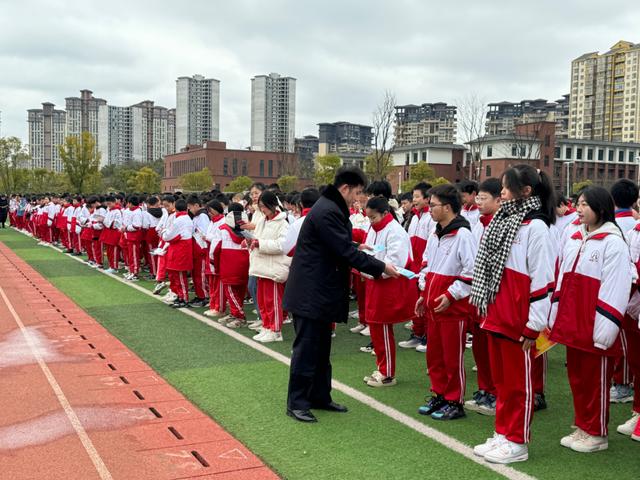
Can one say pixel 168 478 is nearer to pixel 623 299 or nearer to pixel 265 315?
pixel 623 299

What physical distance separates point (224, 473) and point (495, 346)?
216 cm

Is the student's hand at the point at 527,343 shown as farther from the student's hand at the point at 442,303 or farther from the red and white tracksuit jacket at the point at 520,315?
the student's hand at the point at 442,303

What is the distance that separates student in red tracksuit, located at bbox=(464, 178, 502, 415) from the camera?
554cm

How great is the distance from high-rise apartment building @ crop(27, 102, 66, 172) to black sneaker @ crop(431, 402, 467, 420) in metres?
145

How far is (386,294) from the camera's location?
6285mm

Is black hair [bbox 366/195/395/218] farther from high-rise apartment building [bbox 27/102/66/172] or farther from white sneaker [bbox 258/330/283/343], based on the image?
high-rise apartment building [bbox 27/102/66/172]

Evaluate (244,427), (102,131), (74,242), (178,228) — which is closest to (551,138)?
(74,242)

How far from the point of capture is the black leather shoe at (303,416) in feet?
17.8

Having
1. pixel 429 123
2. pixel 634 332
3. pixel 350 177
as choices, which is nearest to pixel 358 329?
pixel 350 177

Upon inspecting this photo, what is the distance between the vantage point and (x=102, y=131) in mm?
138000

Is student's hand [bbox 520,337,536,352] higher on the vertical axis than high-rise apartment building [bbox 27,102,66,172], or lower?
lower

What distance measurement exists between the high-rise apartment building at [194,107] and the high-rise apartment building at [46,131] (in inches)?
1105

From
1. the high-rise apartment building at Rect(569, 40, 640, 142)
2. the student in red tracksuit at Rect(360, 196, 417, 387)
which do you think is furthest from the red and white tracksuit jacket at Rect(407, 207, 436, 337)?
the high-rise apartment building at Rect(569, 40, 640, 142)

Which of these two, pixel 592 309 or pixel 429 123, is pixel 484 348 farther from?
pixel 429 123
